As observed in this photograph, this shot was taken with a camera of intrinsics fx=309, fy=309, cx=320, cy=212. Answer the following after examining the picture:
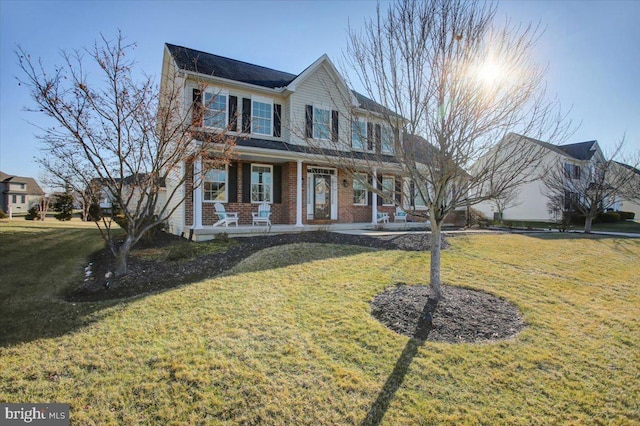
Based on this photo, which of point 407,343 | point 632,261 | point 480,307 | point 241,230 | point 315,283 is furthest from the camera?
point 241,230

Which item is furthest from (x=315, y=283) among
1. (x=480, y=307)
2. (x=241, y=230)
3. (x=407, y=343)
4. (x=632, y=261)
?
(x=632, y=261)

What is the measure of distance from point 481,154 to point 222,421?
4.46m

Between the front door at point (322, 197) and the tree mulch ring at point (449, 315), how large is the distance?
8951 mm

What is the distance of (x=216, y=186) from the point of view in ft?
40.0

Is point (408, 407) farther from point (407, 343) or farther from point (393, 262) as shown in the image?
point (393, 262)

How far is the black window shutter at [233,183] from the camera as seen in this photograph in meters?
12.4

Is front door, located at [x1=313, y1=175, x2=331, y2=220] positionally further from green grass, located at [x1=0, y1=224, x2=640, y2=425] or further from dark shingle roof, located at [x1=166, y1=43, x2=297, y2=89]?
green grass, located at [x1=0, y1=224, x2=640, y2=425]

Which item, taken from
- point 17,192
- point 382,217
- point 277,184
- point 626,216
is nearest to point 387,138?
point 277,184

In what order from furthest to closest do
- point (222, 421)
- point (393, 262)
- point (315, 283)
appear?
point (393, 262) < point (315, 283) < point (222, 421)

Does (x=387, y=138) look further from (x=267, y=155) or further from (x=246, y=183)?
(x=246, y=183)

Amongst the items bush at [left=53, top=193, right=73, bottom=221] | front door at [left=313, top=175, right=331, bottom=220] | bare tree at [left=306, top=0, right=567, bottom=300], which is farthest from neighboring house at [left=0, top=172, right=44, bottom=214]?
bare tree at [left=306, top=0, right=567, bottom=300]

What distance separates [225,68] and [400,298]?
41.1 ft

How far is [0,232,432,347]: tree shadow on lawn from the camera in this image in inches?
161

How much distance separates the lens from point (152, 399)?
2.74m
